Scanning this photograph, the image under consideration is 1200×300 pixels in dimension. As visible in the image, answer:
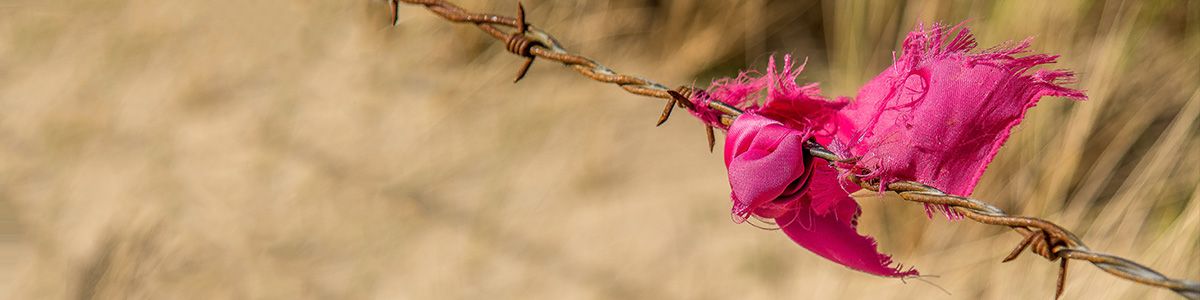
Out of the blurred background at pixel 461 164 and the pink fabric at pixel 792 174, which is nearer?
the pink fabric at pixel 792 174

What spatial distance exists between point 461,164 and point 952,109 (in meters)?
1.09

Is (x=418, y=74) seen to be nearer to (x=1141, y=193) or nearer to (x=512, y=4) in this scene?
(x=512, y=4)

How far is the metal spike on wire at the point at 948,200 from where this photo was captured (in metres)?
0.55

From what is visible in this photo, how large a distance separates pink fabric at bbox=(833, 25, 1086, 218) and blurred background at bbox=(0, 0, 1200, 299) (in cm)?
73

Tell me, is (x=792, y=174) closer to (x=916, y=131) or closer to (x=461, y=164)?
(x=916, y=131)

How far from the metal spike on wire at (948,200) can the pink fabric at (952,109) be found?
0.06 ft

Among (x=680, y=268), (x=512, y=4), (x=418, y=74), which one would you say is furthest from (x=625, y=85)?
(x=512, y=4)

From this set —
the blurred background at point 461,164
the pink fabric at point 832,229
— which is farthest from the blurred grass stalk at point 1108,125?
the pink fabric at point 832,229

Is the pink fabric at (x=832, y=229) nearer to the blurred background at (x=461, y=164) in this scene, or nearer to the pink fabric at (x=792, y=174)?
the pink fabric at (x=792, y=174)

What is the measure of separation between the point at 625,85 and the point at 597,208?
817 mm

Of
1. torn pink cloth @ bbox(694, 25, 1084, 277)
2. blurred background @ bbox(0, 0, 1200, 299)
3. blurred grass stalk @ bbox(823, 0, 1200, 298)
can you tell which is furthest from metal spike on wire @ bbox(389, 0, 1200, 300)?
blurred grass stalk @ bbox(823, 0, 1200, 298)

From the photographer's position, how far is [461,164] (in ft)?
5.47

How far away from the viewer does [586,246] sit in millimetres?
1536

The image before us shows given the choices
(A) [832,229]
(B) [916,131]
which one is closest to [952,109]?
(B) [916,131]
